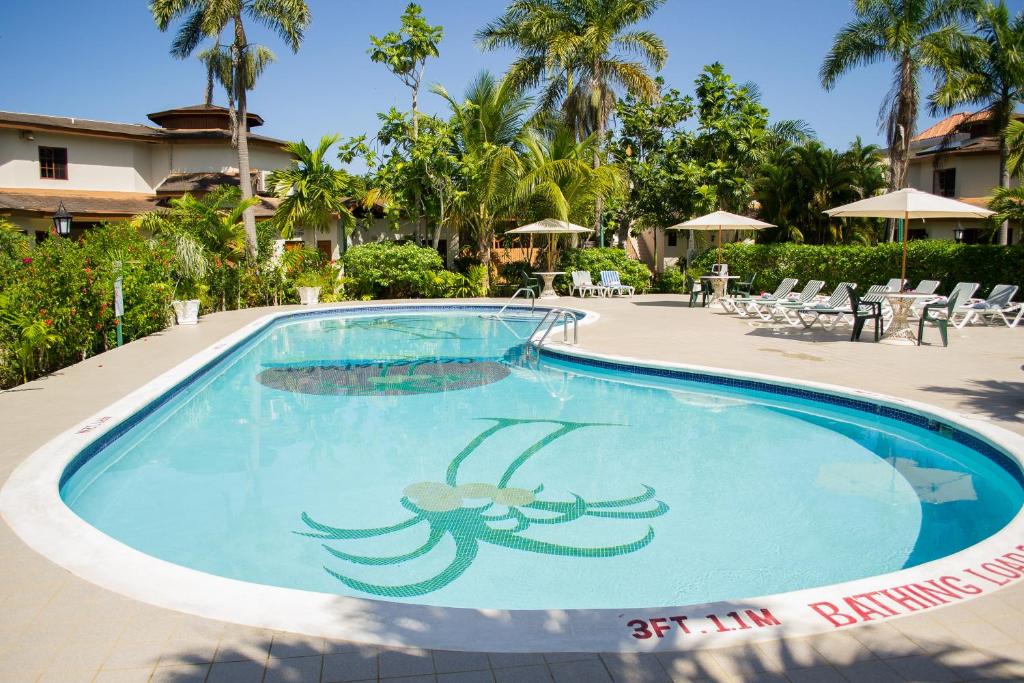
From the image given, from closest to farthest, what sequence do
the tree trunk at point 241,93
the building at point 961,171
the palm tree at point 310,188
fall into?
the tree trunk at point 241,93, the palm tree at point 310,188, the building at point 961,171

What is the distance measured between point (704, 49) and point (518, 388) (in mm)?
21222

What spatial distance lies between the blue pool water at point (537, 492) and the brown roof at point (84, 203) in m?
17.8

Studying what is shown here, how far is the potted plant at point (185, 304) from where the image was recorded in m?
16.6

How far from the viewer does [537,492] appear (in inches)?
258

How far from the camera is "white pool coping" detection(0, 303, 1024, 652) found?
3.29 meters

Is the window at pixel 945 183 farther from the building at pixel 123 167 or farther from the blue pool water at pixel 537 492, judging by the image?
the blue pool water at pixel 537 492

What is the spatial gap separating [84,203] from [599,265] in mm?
17983

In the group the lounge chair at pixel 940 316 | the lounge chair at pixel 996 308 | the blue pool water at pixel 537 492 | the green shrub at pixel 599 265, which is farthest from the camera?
the green shrub at pixel 599 265

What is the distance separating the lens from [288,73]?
24.3 metres

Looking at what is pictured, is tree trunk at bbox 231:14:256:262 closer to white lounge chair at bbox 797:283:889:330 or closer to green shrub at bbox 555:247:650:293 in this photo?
green shrub at bbox 555:247:650:293

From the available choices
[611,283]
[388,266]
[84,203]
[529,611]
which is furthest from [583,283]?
[529,611]

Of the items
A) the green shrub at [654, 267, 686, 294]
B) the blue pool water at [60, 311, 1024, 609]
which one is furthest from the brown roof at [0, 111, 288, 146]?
the blue pool water at [60, 311, 1024, 609]

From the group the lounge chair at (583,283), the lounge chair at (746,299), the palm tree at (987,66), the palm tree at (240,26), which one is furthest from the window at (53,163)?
the palm tree at (987,66)

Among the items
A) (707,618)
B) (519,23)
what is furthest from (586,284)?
(707,618)
